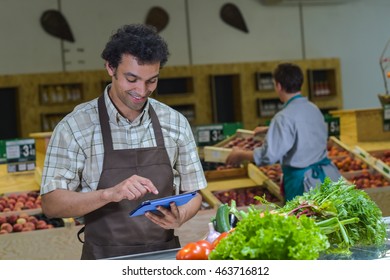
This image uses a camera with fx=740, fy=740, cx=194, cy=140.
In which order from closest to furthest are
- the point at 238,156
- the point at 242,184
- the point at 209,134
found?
the point at 238,156 < the point at 242,184 < the point at 209,134

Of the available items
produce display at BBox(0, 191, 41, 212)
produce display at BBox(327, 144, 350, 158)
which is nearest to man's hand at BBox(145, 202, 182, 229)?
produce display at BBox(0, 191, 41, 212)

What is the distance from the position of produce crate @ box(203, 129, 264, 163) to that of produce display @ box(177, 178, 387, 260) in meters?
3.13

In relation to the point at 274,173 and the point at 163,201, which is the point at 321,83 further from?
the point at 163,201

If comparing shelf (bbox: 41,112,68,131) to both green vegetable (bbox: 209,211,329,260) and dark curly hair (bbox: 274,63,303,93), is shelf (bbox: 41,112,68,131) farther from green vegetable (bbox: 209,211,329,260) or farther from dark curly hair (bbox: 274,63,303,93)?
green vegetable (bbox: 209,211,329,260)

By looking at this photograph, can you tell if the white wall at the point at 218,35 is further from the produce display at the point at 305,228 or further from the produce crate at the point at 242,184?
the produce display at the point at 305,228

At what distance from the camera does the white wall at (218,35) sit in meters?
10.2

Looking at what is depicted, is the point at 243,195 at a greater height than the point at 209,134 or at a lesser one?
lesser

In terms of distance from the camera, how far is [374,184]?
5820 millimetres

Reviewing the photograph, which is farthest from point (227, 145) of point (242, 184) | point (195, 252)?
point (195, 252)

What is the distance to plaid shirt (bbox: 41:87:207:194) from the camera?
292cm

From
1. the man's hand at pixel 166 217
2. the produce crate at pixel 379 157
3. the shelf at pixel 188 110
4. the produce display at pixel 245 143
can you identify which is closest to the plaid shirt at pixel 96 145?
the man's hand at pixel 166 217

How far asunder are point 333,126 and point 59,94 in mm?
4868

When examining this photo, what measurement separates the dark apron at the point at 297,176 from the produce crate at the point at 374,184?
0.59 meters
